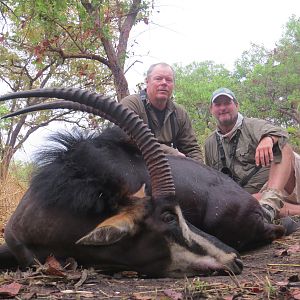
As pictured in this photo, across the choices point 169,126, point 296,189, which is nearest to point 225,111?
point 169,126

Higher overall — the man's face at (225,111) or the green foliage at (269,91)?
the green foliage at (269,91)

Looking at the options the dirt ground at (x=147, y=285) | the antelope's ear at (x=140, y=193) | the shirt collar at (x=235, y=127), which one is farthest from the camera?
the shirt collar at (x=235, y=127)

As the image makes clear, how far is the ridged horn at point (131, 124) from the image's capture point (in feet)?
12.5

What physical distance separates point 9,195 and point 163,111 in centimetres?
246

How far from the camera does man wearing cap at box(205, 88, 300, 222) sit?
20.5ft

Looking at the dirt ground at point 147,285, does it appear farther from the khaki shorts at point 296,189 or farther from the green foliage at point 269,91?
the green foliage at point 269,91

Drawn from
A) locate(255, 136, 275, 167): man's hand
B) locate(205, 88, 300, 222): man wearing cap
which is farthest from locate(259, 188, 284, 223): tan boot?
locate(255, 136, 275, 167): man's hand

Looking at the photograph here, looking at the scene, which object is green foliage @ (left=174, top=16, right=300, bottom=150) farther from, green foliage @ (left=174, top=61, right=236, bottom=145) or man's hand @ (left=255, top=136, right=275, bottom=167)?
man's hand @ (left=255, top=136, right=275, bottom=167)

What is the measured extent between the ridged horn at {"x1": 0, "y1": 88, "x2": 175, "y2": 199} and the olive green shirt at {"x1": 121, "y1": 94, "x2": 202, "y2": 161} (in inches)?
101

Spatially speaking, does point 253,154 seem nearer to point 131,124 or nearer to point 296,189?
point 296,189

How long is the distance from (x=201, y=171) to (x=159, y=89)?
1799mm

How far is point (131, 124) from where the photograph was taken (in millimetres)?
3838

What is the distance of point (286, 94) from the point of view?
26.0 metres

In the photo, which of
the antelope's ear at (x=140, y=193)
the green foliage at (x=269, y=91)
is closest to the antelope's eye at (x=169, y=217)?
the antelope's ear at (x=140, y=193)
